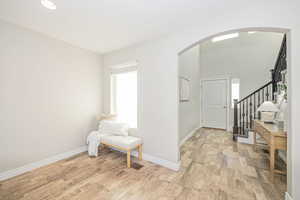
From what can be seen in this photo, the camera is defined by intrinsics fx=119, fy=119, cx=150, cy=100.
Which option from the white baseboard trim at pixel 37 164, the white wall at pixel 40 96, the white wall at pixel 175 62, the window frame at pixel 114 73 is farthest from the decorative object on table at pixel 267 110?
the white baseboard trim at pixel 37 164

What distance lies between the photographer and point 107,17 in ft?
6.02

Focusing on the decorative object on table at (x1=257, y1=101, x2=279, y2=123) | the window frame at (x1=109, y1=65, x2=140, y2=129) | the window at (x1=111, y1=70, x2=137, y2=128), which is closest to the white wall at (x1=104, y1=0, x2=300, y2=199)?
the window frame at (x1=109, y1=65, x2=140, y2=129)

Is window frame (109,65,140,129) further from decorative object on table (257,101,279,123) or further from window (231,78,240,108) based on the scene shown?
window (231,78,240,108)

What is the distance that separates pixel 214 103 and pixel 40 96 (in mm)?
5672

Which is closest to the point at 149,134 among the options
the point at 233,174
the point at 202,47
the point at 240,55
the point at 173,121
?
the point at 173,121

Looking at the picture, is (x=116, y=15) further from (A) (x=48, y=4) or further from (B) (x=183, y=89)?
(B) (x=183, y=89)

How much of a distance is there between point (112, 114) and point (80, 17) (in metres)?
2.16

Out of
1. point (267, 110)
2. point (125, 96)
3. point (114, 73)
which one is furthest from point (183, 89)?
point (114, 73)

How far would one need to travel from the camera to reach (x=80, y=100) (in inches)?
114

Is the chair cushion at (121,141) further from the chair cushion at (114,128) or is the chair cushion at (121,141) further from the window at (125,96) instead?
the window at (125,96)

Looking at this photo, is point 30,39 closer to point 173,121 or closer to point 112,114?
point 112,114

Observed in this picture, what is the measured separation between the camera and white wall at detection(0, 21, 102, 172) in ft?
6.37

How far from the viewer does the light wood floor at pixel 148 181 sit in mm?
1588

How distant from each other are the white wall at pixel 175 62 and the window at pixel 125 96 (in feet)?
1.21
